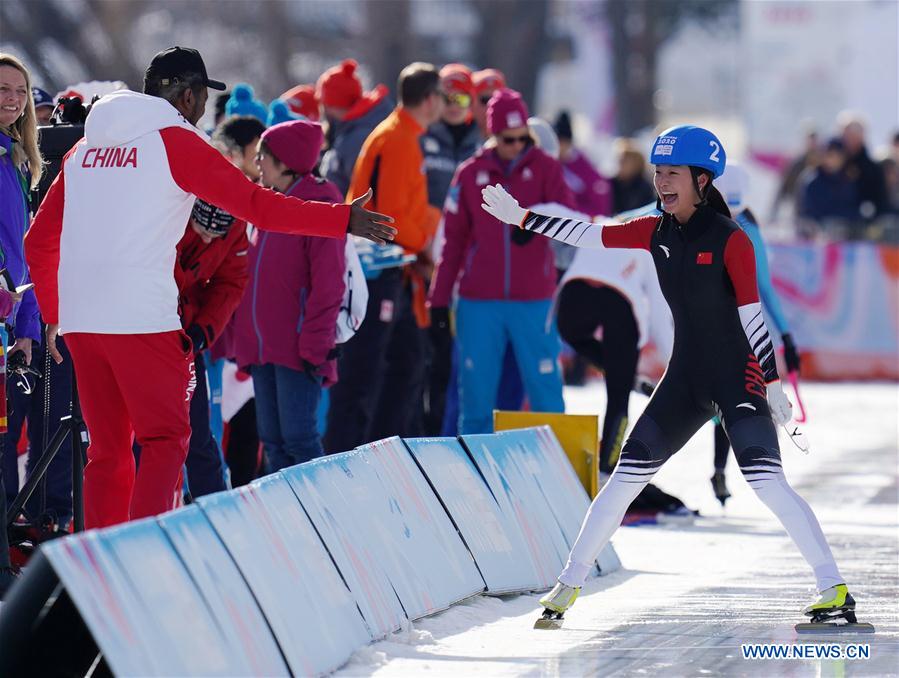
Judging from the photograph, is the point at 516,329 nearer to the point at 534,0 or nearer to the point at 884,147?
the point at 884,147

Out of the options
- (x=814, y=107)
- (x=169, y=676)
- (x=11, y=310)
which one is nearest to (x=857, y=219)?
(x=814, y=107)

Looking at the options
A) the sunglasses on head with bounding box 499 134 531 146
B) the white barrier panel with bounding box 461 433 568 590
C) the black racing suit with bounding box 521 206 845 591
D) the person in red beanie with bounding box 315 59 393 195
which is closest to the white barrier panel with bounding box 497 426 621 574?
Result: the white barrier panel with bounding box 461 433 568 590

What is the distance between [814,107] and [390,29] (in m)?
7.71

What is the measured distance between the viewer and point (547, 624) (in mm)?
6980

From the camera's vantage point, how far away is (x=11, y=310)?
24.5 ft

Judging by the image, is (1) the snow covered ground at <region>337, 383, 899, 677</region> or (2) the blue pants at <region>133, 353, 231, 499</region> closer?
(1) the snow covered ground at <region>337, 383, 899, 677</region>

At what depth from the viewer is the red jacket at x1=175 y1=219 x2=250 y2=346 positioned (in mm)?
7496

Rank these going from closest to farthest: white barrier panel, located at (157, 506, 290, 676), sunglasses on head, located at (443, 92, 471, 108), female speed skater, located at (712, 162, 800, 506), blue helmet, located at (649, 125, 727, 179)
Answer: white barrier panel, located at (157, 506, 290, 676) → blue helmet, located at (649, 125, 727, 179) → female speed skater, located at (712, 162, 800, 506) → sunglasses on head, located at (443, 92, 471, 108)

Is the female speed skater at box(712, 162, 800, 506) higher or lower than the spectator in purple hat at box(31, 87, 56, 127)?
lower

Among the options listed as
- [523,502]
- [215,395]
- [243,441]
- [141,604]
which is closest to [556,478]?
[523,502]

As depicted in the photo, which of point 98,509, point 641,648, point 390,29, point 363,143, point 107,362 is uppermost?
point 390,29

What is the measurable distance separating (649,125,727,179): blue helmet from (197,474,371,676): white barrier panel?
1915 millimetres

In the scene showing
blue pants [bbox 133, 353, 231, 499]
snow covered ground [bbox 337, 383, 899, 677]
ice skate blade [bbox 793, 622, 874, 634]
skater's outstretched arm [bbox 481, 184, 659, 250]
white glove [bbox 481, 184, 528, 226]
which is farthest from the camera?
blue pants [bbox 133, 353, 231, 499]

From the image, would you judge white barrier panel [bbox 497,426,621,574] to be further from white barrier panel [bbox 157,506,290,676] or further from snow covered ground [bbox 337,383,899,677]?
white barrier panel [bbox 157,506,290,676]
